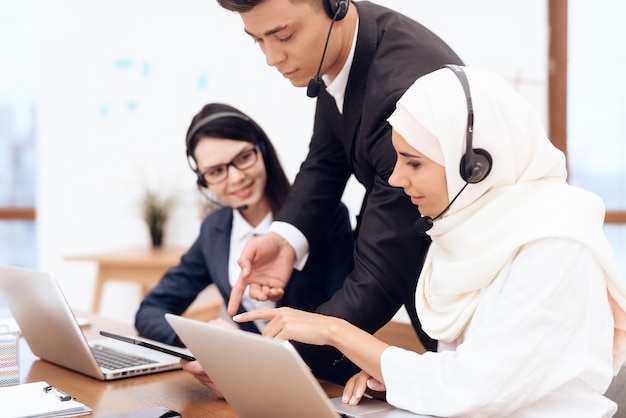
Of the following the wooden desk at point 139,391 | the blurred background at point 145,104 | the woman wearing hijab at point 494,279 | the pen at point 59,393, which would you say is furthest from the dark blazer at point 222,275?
the blurred background at point 145,104

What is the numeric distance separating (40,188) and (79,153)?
33 centimetres

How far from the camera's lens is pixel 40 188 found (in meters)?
4.27

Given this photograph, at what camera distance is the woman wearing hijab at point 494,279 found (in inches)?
39.1

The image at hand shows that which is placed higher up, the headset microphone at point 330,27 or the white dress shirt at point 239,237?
the headset microphone at point 330,27

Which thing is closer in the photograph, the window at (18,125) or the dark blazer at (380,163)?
the dark blazer at (380,163)

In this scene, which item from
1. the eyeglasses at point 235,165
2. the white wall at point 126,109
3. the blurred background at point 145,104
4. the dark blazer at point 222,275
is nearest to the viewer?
the dark blazer at point 222,275

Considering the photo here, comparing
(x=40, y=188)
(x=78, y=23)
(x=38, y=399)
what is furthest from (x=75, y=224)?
(x=38, y=399)

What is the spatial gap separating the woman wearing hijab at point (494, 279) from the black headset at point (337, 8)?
0.31 metres

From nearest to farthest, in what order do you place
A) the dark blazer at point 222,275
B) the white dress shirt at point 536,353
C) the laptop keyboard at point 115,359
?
the white dress shirt at point 536,353, the laptop keyboard at point 115,359, the dark blazer at point 222,275

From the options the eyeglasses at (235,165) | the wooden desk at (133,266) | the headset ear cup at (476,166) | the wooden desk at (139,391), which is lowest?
the wooden desk at (133,266)

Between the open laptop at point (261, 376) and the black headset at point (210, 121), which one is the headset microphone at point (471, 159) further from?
the black headset at point (210, 121)

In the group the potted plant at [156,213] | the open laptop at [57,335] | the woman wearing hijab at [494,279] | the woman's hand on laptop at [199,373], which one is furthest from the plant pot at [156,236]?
the woman wearing hijab at [494,279]

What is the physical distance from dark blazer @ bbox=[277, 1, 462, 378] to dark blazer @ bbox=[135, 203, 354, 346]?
402mm

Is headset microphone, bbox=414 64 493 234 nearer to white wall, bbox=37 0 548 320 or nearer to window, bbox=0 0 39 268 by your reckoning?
white wall, bbox=37 0 548 320
